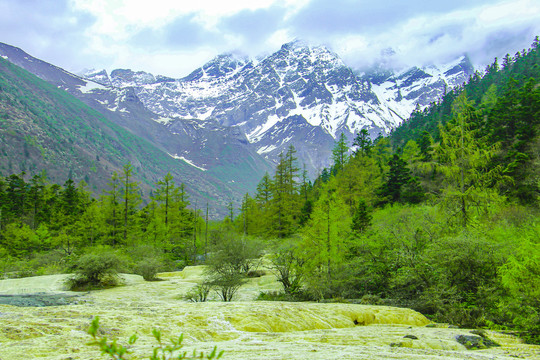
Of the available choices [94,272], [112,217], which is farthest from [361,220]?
[112,217]

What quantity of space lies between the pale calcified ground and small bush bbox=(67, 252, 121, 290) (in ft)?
36.0

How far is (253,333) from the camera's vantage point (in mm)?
8984

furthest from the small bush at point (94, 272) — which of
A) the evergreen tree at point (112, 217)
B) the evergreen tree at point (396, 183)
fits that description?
the evergreen tree at point (396, 183)

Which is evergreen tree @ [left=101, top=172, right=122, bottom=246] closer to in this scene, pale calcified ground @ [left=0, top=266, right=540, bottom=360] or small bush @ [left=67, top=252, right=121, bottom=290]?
small bush @ [left=67, top=252, right=121, bottom=290]

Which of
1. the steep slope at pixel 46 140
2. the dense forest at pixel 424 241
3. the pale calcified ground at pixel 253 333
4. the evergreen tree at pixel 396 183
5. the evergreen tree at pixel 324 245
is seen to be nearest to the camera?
the pale calcified ground at pixel 253 333

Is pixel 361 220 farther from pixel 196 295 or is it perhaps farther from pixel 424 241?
pixel 196 295

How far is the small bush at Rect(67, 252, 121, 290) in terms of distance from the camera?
2017 cm

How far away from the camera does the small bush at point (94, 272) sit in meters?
20.2

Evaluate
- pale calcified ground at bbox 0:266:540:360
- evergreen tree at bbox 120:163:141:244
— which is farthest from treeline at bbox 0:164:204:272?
pale calcified ground at bbox 0:266:540:360

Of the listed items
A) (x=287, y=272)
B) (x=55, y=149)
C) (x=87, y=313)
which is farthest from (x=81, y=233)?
(x=55, y=149)

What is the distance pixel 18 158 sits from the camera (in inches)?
4628

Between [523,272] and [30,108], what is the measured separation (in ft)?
621

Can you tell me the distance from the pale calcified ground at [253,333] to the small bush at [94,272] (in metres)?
11.0

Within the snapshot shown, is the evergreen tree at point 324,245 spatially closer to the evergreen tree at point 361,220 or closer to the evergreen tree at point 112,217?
the evergreen tree at point 361,220
